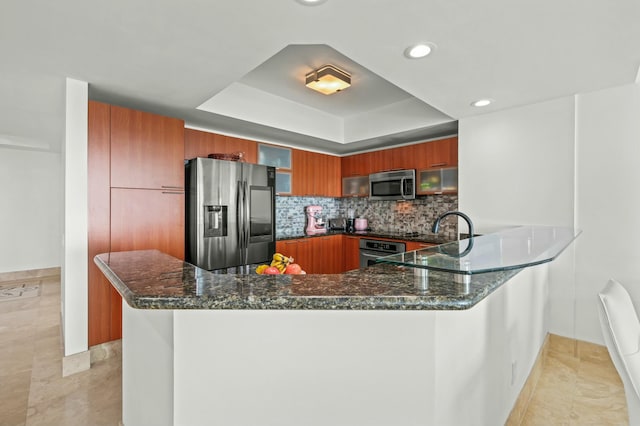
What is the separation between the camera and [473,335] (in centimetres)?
121

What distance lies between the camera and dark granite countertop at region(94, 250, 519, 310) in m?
0.88

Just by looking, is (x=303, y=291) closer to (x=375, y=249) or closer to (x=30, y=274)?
(x=375, y=249)

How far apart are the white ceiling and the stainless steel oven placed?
1683 mm

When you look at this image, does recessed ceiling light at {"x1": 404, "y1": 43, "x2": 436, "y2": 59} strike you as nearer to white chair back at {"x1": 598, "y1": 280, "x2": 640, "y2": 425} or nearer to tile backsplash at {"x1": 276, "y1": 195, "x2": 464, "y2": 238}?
white chair back at {"x1": 598, "y1": 280, "x2": 640, "y2": 425}

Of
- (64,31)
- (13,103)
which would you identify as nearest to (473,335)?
(64,31)

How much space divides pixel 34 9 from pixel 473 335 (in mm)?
2525

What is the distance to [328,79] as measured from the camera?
2793 millimetres

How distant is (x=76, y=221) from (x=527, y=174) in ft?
12.8

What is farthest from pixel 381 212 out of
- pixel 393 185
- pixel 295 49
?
pixel 295 49

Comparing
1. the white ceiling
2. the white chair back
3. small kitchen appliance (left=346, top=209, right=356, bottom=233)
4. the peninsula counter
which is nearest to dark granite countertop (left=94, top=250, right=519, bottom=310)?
the peninsula counter

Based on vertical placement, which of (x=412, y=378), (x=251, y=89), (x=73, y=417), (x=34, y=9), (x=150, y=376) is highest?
(x=251, y=89)

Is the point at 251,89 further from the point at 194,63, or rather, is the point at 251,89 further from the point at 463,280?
the point at 463,280

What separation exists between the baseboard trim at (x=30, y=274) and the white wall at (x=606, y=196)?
771 centimetres

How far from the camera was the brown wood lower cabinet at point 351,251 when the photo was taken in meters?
4.44
